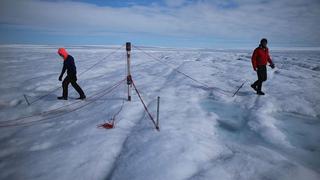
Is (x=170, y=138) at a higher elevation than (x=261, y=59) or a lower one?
lower

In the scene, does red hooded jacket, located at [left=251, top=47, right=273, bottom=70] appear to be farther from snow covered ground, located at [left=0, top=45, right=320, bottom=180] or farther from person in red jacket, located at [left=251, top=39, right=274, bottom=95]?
snow covered ground, located at [left=0, top=45, right=320, bottom=180]

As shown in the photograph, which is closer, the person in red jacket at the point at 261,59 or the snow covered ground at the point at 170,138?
the snow covered ground at the point at 170,138

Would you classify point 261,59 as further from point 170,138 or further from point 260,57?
point 170,138

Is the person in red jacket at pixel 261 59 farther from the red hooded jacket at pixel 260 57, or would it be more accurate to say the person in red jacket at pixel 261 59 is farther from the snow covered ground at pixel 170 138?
the snow covered ground at pixel 170 138

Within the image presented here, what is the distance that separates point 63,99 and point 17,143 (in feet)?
9.94

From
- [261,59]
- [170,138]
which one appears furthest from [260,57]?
[170,138]

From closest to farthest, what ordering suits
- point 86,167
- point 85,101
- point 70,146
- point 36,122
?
point 86,167 < point 70,146 < point 36,122 < point 85,101

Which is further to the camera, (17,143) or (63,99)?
(63,99)

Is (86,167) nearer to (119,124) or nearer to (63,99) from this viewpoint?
(119,124)

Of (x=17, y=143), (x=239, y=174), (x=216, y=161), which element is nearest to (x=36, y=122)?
(x=17, y=143)

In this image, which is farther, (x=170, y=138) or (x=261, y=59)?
(x=261, y=59)

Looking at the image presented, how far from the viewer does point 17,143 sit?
4340mm

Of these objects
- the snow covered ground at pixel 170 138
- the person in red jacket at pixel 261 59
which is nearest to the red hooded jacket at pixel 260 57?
the person in red jacket at pixel 261 59

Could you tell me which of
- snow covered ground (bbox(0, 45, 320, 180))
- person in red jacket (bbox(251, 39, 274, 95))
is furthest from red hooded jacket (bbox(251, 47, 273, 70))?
snow covered ground (bbox(0, 45, 320, 180))
